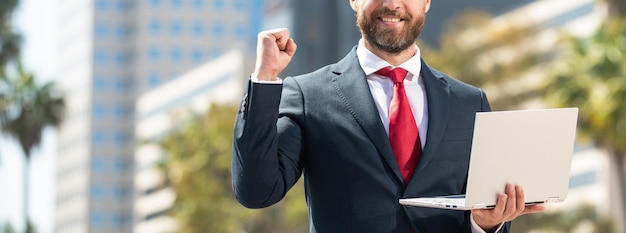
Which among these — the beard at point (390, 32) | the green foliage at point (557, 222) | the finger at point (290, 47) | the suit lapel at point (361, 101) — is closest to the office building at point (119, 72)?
the green foliage at point (557, 222)

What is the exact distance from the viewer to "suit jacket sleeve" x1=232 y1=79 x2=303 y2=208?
428 centimetres

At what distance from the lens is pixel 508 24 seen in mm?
63812

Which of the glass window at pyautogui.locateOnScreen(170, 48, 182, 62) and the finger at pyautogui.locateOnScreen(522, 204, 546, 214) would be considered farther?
the glass window at pyautogui.locateOnScreen(170, 48, 182, 62)

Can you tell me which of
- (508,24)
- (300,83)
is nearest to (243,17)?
(508,24)

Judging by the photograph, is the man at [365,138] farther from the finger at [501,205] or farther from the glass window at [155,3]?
the glass window at [155,3]

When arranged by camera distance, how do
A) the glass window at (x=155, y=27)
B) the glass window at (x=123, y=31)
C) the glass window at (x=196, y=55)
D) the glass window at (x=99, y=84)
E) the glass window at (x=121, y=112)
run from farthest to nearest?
the glass window at (x=123, y=31), the glass window at (x=99, y=84), the glass window at (x=121, y=112), the glass window at (x=155, y=27), the glass window at (x=196, y=55)

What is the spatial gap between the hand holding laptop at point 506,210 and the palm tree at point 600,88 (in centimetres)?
3606

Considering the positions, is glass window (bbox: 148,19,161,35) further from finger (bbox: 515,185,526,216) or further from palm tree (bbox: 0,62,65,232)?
finger (bbox: 515,185,526,216)

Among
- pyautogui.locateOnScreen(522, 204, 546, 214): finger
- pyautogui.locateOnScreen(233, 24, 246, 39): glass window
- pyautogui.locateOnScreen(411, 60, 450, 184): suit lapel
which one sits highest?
pyautogui.locateOnScreen(411, 60, 450, 184): suit lapel

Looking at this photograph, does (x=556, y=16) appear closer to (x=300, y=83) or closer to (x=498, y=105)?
(x=498, y=105)

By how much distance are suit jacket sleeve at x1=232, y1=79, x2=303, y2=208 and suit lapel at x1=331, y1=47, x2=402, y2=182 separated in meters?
Answer: 0.21

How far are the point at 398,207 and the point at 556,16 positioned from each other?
75.5 metres

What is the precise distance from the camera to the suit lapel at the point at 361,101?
14.5ft

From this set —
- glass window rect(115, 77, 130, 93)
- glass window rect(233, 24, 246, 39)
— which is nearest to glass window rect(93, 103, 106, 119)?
glass window rect(115, 77, 130, 93)
